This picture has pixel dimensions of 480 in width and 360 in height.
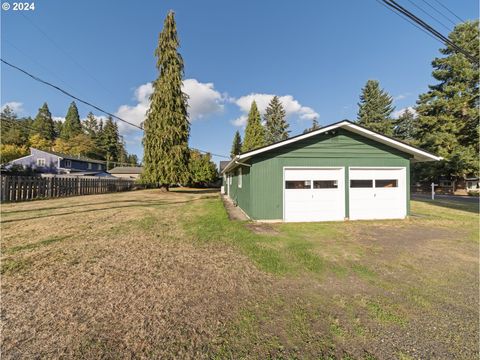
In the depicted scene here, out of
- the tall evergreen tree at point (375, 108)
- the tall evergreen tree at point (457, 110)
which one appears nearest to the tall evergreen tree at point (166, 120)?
the tall evergreen tree at point (457, 110)

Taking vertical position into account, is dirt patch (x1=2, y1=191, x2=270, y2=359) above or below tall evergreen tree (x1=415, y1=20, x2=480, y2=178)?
below

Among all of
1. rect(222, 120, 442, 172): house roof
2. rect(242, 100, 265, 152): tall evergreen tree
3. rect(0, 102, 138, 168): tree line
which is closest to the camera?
rect(222, 120, 442, 172): house roof

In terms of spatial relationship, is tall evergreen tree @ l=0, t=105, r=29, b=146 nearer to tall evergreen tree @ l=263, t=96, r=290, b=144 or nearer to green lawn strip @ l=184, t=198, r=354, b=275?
tall evergreen tree @ l=263, t=96, r=290, b=144

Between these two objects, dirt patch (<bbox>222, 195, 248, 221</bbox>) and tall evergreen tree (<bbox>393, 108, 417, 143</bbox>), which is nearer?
dirt patch (<bbox>222, 195, 248, 221</bbox>)

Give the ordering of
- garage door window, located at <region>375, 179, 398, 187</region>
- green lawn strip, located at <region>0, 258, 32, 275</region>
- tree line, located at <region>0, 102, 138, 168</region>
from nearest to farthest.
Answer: green lawn strip, located at <region>0, 258, 32, 275</region> → garage door window, located at <region>375, 179, 398, 187</region> → tree line, located at <region>0, 102, 138, 168</region>

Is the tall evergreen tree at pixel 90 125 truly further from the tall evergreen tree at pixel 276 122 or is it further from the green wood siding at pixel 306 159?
the green wood siding at pixel 306 159

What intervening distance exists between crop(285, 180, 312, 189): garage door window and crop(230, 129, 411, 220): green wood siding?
33 centimetres

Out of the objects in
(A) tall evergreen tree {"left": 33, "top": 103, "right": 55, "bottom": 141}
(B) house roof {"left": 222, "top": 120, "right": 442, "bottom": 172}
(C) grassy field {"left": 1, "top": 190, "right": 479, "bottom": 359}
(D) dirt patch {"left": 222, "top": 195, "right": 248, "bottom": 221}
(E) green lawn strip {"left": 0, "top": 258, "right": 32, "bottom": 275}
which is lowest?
(C) grassy field {"left": 1, "top": 190, "right": 479, "bottom": 359}

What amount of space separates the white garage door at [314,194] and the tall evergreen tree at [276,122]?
3789cm

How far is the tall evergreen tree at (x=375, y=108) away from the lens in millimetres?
36844

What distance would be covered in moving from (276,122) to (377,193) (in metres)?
39.8

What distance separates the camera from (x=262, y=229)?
697 centimetres

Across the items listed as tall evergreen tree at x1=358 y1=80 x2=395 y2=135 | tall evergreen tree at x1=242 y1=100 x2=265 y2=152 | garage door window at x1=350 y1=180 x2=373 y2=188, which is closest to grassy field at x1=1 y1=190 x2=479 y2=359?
garage door window at x1=350 y1=180 x2=373 y2=188

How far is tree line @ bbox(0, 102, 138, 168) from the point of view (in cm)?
4144
